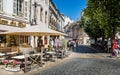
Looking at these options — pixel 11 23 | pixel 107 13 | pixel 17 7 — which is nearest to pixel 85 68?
pixel 11 23

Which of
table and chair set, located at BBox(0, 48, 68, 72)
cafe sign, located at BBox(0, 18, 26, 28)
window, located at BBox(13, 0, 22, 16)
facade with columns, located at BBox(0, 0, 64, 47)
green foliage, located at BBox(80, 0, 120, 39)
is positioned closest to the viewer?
table and chair set, located at BBox(0, 48, 68, 72)

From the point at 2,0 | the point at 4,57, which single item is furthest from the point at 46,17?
the point at 4,57

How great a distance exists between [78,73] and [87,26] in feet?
144

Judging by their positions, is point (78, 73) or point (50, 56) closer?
point (78, 73)

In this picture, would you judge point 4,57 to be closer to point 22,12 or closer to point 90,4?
point 22,12

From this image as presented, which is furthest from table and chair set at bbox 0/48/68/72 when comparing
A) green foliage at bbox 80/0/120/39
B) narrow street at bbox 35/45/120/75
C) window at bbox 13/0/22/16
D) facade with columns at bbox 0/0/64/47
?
green foliage at bbox 80/0/120/39

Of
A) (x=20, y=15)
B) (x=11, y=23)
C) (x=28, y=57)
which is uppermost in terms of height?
(x=20, y=15)

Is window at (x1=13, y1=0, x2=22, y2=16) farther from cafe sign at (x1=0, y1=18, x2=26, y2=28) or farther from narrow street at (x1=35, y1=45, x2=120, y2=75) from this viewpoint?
narrow street at (x1=35, y1=45, x2=120, y2=75)

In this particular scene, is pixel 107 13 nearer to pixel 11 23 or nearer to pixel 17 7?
pixel 17 7

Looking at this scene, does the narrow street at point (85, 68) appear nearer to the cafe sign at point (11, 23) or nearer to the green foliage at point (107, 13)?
the cafe sign at point (11, 23)

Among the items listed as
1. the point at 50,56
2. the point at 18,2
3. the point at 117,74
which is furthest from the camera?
the point at 18,2

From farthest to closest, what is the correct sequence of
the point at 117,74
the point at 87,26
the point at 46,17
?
1. the point at 87,26
2. the point at 46,17
3. the point at 117,74

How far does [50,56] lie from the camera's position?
71.7ft

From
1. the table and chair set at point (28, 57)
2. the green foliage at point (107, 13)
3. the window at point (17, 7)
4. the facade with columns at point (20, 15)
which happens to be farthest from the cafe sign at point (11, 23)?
the green foliage at point (107, 13)
